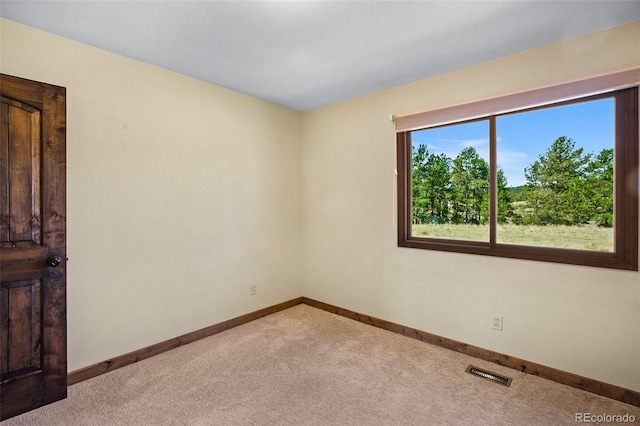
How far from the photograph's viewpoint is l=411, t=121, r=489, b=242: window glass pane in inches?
108

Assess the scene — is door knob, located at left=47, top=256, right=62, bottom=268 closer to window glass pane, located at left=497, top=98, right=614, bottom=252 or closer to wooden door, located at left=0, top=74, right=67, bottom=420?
wooden door, located at left=0, top=74, right=67, bottom=420

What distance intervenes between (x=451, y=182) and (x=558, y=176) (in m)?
0.80

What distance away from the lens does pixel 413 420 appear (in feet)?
6.18

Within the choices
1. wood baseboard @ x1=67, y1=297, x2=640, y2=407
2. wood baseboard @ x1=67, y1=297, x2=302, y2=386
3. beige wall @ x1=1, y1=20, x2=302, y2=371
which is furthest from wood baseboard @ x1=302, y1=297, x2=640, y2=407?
beige wall @ x1=1, y1=20, x2=302, y2=371

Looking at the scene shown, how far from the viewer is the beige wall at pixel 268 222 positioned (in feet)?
7.22

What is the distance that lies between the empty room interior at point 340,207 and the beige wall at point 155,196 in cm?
2

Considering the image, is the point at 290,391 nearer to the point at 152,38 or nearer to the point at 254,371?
the point at 254,371

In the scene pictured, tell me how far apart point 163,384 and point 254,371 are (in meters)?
0.63

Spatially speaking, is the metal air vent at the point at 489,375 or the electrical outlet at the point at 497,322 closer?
the metal air vent at the point at 489,375

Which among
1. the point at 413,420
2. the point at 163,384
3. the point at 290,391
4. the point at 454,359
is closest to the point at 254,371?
the point at 290,391

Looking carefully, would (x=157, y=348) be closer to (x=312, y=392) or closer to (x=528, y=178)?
(x=312, y=392)

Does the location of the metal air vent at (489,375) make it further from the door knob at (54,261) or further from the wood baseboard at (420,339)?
the door knob at (54,261)

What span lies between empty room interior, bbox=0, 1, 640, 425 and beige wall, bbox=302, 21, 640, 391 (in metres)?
0.02

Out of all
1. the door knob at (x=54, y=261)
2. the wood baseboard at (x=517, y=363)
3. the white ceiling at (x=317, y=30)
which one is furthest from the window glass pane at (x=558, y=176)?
the door knob at (x=54, y=261)
